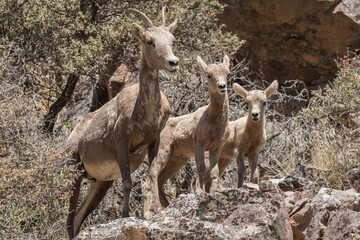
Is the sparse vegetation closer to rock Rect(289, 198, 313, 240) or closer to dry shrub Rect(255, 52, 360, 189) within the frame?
dry shrub Rect(255, 52, 360, 189)

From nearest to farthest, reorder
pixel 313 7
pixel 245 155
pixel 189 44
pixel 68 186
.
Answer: pixel 68 186 < pixel 245 155 < pixel 189 44 < pixel 313 7

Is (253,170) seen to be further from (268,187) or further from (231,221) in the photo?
(231,221)

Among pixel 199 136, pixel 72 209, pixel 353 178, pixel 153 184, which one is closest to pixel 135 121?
pixel 153 184

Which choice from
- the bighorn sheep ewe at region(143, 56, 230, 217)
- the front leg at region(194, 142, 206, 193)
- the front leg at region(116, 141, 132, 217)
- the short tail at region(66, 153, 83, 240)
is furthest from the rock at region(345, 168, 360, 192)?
the short tail at region(66, 153, 83, 240)

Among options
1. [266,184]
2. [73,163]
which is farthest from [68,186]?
[266,184]

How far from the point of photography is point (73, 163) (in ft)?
30.3

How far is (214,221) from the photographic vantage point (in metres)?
6.78

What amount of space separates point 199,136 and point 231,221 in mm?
2780

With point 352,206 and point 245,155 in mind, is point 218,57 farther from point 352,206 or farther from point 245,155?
point 352,206

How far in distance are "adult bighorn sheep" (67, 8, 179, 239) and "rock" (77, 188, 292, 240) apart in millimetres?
1041

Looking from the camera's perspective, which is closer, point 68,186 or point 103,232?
point 103,232

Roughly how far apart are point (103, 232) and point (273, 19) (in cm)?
1049

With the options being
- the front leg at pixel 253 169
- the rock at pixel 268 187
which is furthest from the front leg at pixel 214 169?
the rock at pixel 268 187

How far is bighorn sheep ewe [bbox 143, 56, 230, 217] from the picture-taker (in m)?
9.13
